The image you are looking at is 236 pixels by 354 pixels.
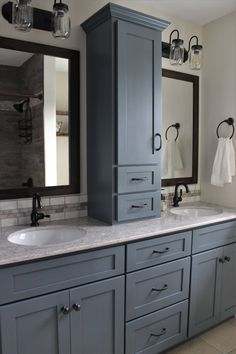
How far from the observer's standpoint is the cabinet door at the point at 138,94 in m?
1.81

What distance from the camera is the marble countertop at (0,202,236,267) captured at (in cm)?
134

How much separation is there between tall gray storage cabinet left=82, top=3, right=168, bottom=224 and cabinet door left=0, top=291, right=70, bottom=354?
2.12 feet

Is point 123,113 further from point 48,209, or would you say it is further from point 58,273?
point 58,273

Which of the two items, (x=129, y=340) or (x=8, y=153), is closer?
(x=129, y=340)

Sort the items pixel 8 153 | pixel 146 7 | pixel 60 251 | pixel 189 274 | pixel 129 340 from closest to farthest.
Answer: pixel 60 251, pixel 129 340, pixel 8 153, pixel 189 274, pixel 146 7

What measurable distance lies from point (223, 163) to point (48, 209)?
1.48 m

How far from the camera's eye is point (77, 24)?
2010 millimetres

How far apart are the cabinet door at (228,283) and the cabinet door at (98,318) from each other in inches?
36.7

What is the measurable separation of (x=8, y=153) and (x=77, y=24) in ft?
3.38

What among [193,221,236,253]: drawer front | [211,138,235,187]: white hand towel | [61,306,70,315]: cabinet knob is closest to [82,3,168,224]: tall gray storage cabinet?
[193,221,236,253]: drawer front

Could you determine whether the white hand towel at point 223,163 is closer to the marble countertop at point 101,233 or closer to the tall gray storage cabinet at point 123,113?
the marble countertop at point 101,233

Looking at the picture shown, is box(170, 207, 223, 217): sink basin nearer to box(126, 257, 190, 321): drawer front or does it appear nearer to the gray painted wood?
box(126, 257, 190, 321): drawer front

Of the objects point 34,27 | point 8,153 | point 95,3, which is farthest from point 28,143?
point 95,3

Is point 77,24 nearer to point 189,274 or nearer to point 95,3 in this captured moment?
point 95,3
